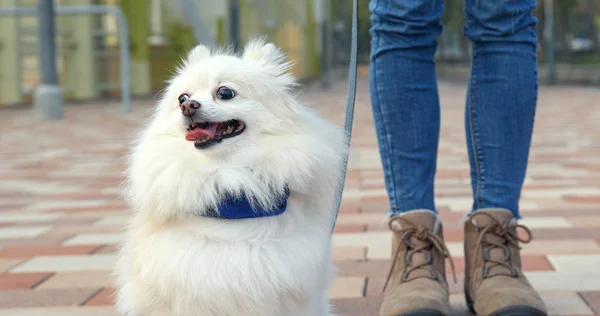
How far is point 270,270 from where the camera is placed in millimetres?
1801

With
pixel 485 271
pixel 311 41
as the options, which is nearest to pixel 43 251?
pixel 485 271

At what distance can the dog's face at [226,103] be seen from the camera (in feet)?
5.99

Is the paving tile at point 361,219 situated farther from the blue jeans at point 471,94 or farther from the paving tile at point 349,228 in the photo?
the blue jeans at point 471,94

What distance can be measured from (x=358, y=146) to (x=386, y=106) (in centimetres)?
485

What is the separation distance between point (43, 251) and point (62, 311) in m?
0.95

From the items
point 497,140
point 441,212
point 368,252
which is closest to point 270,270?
point 497,140

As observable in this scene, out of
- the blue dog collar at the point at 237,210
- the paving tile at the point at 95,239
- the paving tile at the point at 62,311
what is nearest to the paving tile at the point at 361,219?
the paving tile at the point at 95,239

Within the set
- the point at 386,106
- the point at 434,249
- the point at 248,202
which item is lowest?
the point at 434,249

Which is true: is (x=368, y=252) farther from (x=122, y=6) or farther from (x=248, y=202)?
(x=122, y=6)

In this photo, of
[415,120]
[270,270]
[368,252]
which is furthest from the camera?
[368,252]

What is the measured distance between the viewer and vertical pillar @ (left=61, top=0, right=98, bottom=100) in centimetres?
1553

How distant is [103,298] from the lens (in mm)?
2619

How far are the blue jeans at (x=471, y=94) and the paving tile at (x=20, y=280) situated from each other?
128 cm

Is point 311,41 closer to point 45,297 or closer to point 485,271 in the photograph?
point 45,297
